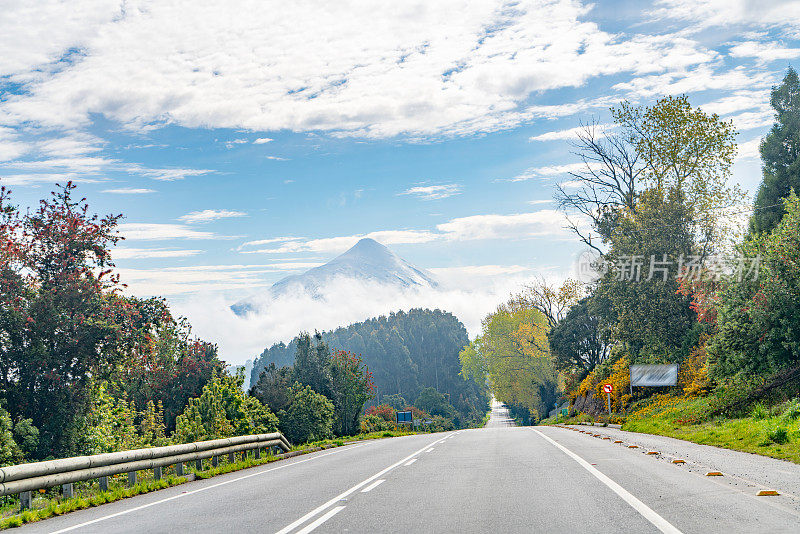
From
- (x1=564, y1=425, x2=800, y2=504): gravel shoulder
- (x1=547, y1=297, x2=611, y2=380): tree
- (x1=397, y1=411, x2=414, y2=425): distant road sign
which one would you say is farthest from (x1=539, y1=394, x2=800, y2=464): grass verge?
(x1=397, y1=411, x2=414, y2=425): distant road sign

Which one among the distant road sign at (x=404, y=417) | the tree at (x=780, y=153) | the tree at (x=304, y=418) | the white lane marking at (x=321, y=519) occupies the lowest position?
the distant road sign at (x=404, y=417)

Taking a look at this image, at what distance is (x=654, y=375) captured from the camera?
39.8 meters

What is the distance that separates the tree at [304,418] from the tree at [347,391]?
1119 cm

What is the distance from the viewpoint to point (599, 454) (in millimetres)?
16172

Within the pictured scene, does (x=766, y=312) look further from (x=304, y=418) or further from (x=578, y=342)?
(x=578, y=342)

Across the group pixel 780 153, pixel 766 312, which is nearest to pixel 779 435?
pixel 766 312


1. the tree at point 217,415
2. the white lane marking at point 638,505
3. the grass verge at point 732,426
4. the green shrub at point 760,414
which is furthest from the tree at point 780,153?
the white lane marking at point 638,505

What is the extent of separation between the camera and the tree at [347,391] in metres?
49.1

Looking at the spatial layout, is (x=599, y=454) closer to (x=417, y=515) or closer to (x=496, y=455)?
(x=496, y=455)

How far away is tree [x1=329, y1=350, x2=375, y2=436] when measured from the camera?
49094mm

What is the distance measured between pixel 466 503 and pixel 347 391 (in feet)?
138

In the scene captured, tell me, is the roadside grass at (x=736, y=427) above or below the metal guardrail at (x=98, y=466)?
below

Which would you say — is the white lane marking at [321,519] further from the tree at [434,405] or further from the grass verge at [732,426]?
the tree at [434,405]

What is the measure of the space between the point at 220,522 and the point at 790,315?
21395mm
